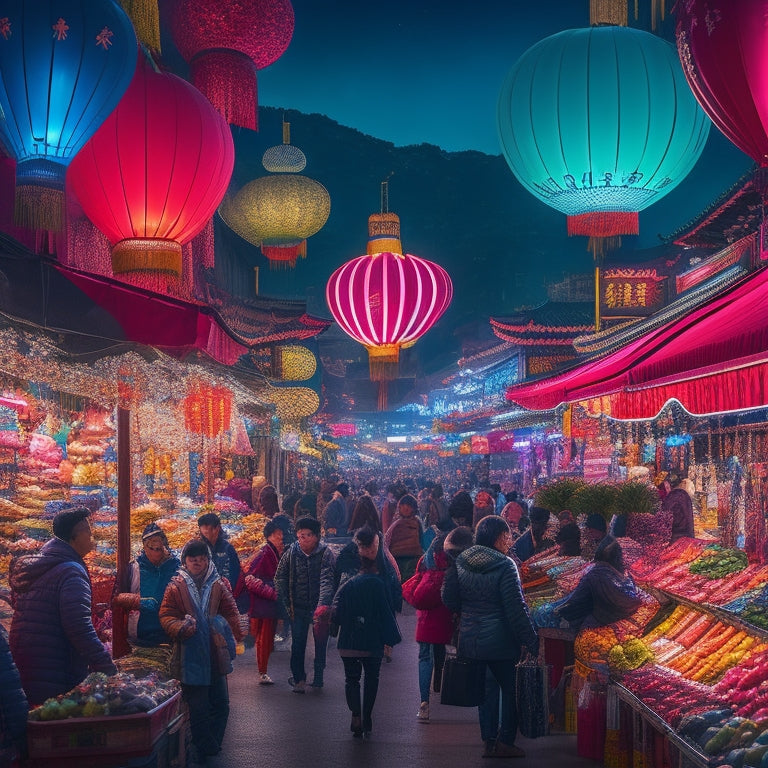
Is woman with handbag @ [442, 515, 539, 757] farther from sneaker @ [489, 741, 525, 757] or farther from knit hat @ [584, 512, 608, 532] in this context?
knit hat @ [584, 512, 608, 532]

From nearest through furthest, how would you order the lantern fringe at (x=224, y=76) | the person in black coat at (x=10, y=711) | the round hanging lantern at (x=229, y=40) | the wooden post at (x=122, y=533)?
1. the person in black coat at (x=10, y=711)
2. the round hanging lantern at (x=229, y=40)
3. the lantern fringe at (x=224, y=76)
4. the wooden post at (x=122, y=533)

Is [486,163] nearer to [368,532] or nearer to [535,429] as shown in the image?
[535,429]

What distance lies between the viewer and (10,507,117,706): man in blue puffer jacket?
16.7 ft

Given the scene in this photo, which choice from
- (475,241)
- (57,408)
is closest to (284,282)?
(475,241)

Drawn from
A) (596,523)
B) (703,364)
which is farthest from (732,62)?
(596,523)

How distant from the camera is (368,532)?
24.1 feet

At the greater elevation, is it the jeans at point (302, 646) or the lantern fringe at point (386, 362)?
the lantern fringe at point (386, 362)

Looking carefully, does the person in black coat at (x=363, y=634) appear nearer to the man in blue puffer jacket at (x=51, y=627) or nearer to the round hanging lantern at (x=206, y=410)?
the man in blue puffer jacket at (x=51, y=627)

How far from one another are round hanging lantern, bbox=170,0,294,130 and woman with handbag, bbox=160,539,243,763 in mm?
3457

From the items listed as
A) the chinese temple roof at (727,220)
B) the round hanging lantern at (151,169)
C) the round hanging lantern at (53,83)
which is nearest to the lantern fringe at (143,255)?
the round hanging lantern at (151,169)

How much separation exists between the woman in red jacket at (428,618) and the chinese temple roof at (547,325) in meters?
26.0

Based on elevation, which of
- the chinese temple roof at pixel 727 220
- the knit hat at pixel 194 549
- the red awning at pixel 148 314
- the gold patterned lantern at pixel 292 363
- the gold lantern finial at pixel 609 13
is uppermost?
the chinese temple roof at pixel 727 220

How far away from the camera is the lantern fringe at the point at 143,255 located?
6.25 m

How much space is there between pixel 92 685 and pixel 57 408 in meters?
3.77
